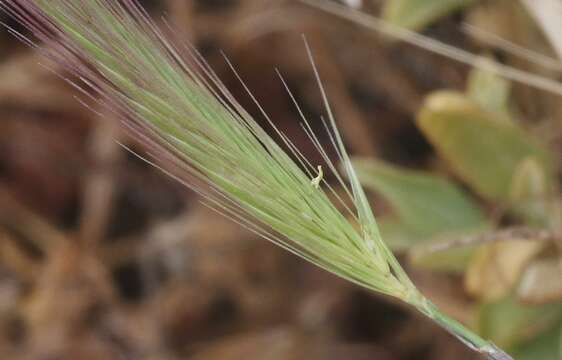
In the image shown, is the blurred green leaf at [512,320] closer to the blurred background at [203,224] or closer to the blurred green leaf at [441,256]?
the blurred green leaf at [441,256]

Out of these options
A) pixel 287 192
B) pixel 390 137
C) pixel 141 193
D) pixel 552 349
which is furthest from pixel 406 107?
pixel 287 192

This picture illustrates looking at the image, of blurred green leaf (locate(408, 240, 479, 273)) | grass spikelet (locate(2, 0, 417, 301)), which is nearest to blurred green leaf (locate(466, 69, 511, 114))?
blurred green leaf (locate(408, 240, 479, 273))

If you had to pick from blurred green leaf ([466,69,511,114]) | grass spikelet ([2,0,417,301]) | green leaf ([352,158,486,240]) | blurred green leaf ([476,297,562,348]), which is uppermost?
blurred green leaf ([466,69,511,114])

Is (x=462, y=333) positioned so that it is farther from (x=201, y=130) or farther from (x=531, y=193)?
(x=531, y=193)

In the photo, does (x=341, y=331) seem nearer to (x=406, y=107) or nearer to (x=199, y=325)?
(x=199, y=325)

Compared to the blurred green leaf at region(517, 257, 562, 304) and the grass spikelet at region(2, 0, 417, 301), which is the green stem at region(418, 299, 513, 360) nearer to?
the grass spikelet at region(2, 0, 417, 301)

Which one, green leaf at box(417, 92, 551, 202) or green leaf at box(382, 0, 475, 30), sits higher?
green leaf at box(382, 0, 475, 30)

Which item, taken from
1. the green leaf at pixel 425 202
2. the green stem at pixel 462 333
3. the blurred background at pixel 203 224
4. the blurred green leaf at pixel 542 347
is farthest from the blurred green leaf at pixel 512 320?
the green stem at pixel 462 333
